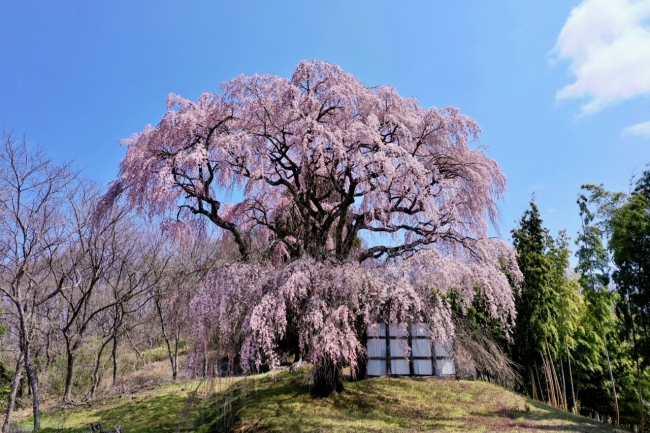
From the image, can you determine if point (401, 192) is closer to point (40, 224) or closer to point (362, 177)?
point (362, 177)

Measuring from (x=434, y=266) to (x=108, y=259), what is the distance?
1150 centimetres

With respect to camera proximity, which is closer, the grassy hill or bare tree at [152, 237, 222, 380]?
the grassy hill

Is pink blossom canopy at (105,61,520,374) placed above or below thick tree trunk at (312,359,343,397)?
above

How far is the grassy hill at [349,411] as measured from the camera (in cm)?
735

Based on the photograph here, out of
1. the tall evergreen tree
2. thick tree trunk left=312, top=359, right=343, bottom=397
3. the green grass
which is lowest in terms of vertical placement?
the green grass

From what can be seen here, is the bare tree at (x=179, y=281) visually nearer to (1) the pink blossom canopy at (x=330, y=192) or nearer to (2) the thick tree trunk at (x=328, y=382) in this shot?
(1) the pink blossom canopy at (x=330, y=192)

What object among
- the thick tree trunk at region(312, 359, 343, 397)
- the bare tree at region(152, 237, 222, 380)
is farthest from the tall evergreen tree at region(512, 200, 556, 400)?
the bare tree at region(152, 237, 222, 380)

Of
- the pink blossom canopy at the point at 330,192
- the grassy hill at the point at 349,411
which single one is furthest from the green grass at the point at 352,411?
the pink blossom canopy at the point at 330,192

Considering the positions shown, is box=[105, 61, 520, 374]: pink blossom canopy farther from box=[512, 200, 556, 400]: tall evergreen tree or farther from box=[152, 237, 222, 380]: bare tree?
box=[512, 200, 556, 400]: tall evergreen tree

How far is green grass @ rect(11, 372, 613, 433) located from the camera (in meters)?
7.34

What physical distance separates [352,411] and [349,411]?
0.05 m

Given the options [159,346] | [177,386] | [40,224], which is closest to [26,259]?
[40,224]

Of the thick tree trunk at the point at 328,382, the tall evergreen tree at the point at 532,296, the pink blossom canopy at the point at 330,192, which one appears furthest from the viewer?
the tall evergreen tree at the point at 532,296

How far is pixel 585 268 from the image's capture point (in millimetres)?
9516
